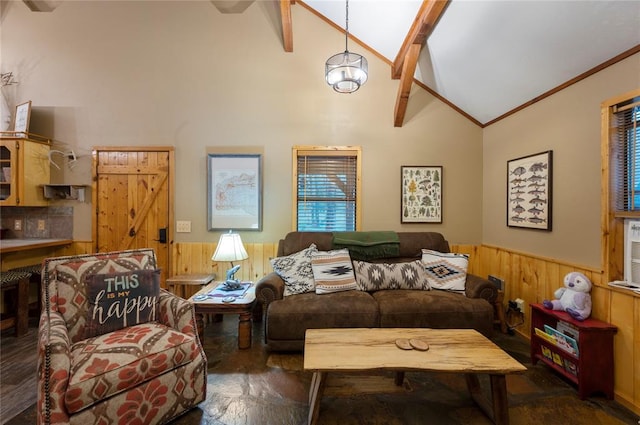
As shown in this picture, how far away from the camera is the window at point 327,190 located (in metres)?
3.44

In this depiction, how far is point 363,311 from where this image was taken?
7.83 feet

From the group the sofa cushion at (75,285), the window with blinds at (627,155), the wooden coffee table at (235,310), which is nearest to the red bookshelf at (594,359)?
the window with blinds at (627,155)

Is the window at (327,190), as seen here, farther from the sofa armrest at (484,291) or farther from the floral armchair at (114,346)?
the floral armchair at (114,346)

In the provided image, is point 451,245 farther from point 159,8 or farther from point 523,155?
point 159,8

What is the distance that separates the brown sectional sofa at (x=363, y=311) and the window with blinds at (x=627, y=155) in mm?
1156

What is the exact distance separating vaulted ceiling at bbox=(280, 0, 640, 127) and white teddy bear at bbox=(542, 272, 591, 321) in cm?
160

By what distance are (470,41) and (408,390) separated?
2.99m

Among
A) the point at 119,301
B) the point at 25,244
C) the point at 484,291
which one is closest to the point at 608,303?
the point at 484,291

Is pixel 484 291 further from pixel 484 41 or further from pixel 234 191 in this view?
pixel 234 191

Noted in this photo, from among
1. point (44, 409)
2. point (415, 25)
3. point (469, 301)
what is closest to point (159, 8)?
point (415, 25)

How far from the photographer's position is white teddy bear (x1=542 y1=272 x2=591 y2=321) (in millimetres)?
1993

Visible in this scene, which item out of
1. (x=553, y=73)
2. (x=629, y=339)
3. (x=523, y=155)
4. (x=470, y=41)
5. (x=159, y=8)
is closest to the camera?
(x=629, y=339)

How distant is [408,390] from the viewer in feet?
6.31

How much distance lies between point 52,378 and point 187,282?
169 centimetres
